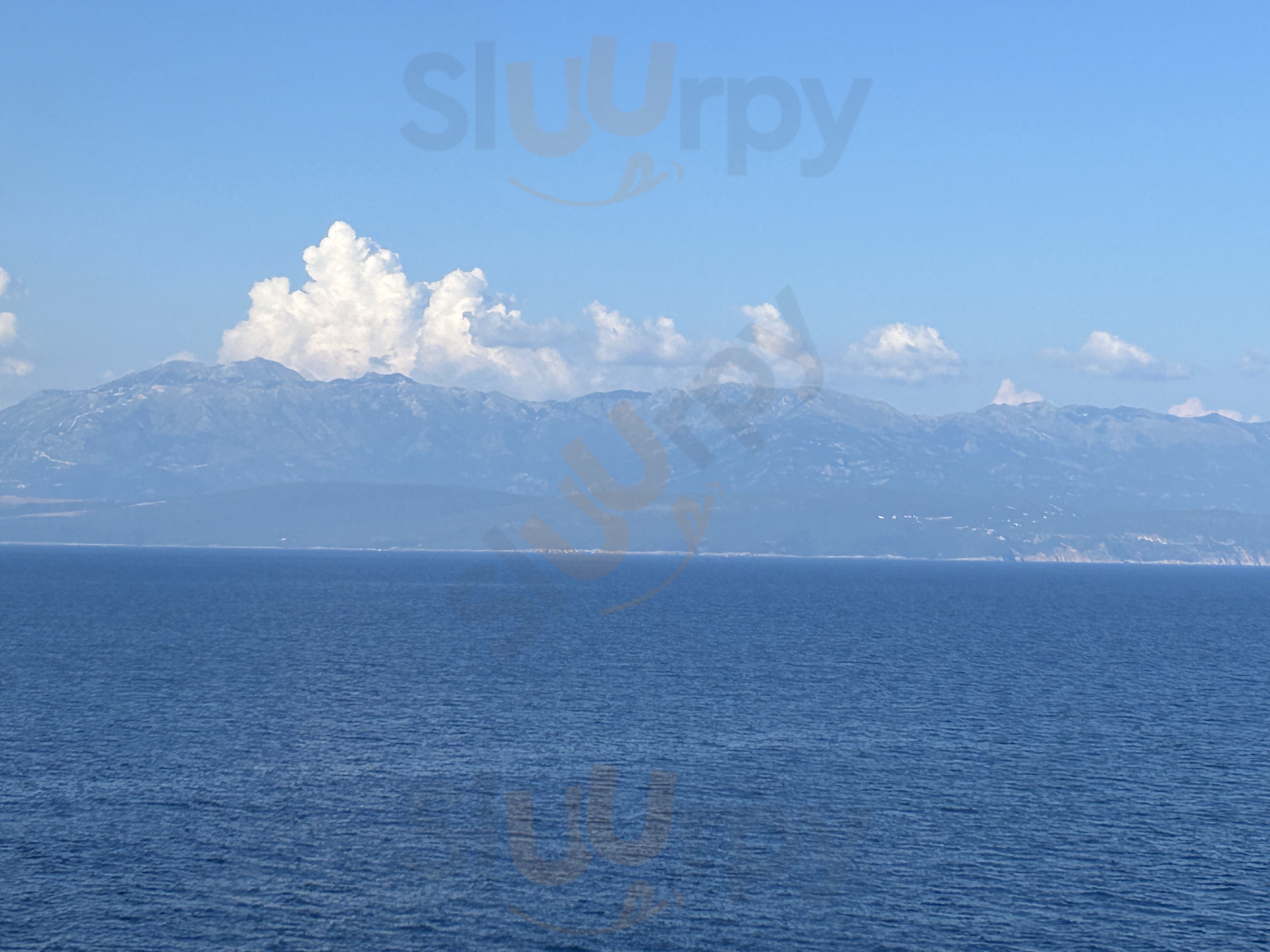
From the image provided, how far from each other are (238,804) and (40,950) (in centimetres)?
2420

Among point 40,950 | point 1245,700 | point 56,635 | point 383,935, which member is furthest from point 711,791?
point 56,635

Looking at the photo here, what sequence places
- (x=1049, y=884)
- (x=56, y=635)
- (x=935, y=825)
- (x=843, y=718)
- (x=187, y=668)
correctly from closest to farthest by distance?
(x=1049, y=884) < (x=935, y=825) < (x=843, y=718) < (x=187, y=668) < (x=56, y=635)

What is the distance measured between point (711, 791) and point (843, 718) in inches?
1415

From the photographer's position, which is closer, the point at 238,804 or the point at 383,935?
the point at 383,935

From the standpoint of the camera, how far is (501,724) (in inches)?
4518

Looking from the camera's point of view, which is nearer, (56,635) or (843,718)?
(843,718)

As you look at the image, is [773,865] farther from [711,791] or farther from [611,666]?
[611,666]

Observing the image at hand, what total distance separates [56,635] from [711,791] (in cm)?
13669

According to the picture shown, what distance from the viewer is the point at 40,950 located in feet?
195

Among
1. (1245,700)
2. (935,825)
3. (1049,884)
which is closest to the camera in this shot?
(1049,884)

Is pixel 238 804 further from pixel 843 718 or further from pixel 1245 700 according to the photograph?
pixel 1245 700

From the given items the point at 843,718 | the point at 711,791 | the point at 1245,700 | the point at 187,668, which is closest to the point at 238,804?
the point at 711,791

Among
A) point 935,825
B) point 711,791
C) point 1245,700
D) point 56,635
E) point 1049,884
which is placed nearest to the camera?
point 1049,884

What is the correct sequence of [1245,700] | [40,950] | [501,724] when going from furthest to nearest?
[1245,700]
[501,724]
[40,950]
